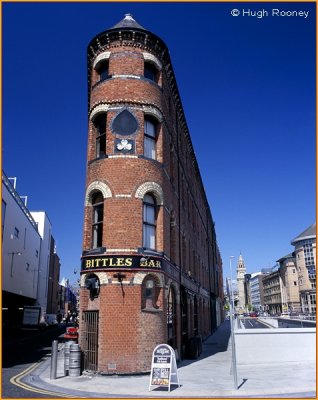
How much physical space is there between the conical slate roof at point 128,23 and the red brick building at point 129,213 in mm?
108

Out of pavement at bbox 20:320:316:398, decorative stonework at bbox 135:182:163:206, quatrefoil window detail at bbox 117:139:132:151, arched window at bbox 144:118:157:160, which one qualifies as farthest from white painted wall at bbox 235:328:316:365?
quatrefoil window detail at bbox 117:139:132:151

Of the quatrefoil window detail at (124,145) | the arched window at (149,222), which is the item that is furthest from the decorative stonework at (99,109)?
the arched window at (149,222)

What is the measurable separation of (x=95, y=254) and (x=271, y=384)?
8133 millimetres

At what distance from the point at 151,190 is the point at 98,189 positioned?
7.73 ft

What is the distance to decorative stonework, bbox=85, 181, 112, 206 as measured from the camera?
16.4 meters

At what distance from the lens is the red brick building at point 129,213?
14938 millimetres

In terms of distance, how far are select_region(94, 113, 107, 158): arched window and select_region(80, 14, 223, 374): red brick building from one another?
5 centimetres

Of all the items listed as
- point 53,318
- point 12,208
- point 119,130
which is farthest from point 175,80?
point 53,318

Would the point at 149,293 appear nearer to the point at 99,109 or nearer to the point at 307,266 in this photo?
the point at 99,109

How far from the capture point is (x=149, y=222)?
17234mm

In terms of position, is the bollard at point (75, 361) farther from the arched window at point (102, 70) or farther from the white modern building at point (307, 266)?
the white modern building at point (307, 266)

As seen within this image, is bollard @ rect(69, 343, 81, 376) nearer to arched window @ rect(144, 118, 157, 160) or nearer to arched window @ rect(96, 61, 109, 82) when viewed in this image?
arched window @ rect(144, 118, 157, 160)

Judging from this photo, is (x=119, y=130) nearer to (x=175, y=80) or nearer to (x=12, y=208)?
(x=175, y=80)

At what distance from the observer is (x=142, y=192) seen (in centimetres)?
1662
